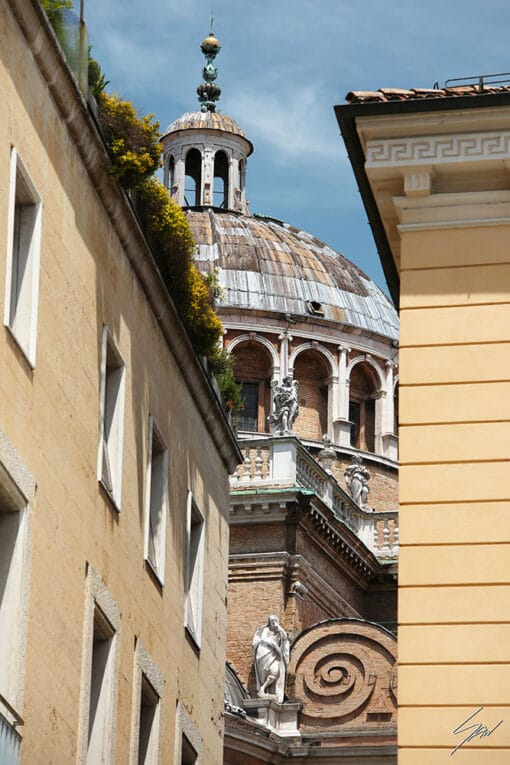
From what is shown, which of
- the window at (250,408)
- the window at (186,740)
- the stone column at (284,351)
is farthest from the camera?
the stone column at (284,351)

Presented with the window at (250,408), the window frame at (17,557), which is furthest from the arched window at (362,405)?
the window frame at (17,557)

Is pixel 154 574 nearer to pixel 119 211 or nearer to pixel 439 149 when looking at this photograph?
pixel 119 211

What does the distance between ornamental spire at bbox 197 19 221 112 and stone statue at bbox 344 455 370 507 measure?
23.0 metres

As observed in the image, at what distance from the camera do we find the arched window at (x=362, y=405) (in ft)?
227

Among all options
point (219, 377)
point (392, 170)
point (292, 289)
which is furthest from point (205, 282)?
point (292, 289)

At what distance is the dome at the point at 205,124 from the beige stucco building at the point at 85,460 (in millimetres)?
53918

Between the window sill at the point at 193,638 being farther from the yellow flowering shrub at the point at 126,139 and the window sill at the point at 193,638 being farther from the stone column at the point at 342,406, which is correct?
the stone column at the point at 342,406

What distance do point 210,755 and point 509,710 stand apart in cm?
919

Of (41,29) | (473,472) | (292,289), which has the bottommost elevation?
(473,472)

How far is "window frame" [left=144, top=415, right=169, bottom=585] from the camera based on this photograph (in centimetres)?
2108

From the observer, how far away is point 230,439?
2577 centimetres

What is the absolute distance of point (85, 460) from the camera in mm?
18344

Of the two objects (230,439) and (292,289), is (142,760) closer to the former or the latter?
(230,439)

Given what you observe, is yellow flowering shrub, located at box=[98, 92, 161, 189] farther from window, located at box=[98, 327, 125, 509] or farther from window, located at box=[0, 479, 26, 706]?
window, located at box=[0, 479, 26, 706]
